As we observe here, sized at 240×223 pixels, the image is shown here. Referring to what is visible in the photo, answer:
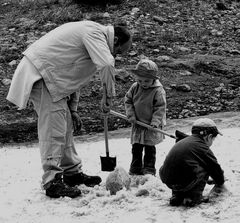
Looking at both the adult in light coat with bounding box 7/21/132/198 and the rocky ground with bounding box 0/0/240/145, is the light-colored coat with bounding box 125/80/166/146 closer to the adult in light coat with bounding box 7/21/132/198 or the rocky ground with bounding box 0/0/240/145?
the adult in light coat with bounding box 7/21/132/198

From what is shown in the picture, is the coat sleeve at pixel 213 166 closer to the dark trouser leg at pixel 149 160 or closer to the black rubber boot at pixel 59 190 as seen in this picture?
the dark trouser leg at pixel 149 160

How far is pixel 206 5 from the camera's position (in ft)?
48.9

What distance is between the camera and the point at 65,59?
18.8 ft

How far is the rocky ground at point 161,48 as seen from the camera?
10.3 meters

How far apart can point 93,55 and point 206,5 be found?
392 inches

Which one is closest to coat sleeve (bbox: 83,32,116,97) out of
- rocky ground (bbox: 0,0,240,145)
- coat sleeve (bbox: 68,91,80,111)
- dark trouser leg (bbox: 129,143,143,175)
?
coat sleeve (bbox: 68,91,80,111)

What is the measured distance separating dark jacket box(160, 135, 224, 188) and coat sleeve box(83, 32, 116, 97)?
907 mm

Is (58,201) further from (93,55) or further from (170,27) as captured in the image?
(170,27)

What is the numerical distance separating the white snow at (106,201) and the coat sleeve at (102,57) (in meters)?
1.05

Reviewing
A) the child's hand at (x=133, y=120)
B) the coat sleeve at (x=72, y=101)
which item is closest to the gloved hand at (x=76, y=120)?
the coat sleeve at (x=72, y=101)

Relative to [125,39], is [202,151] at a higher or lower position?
lower

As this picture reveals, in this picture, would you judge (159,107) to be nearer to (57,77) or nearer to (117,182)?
(117,182)

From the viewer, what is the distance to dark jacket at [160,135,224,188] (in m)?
5.14

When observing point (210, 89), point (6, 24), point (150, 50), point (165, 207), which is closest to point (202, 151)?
point (165, 207)
